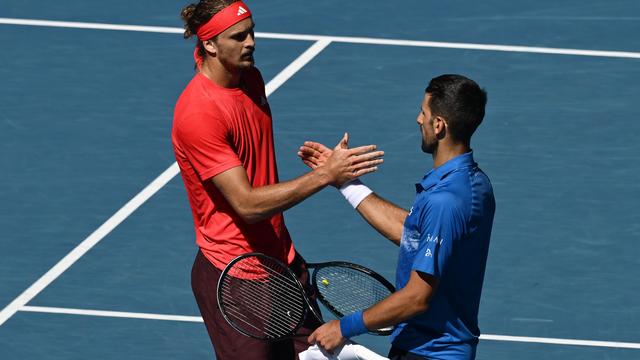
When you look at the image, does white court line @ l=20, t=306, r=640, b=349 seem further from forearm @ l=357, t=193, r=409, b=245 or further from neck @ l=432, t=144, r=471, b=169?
neck @ l=432, t=144, r=471, b=169

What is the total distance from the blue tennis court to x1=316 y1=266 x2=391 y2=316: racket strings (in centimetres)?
212

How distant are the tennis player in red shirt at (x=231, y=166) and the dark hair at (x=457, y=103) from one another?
61 cm

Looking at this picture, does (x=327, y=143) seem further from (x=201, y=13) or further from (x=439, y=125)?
(x=439, y=125)

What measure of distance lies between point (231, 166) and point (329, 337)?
1015 millimetres

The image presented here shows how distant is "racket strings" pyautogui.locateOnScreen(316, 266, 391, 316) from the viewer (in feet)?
27.4

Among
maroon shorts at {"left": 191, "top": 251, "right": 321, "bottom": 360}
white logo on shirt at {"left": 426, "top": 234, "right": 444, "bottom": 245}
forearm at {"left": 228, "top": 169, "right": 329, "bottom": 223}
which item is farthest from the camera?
maroon shorts at {"left": 191, "top": 251, "right": 321, "bottom": 360}

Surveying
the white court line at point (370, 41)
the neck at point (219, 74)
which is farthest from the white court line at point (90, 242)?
the neck at point (219, 74)

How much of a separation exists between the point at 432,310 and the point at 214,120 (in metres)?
1.48

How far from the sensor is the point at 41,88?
48.7 ft

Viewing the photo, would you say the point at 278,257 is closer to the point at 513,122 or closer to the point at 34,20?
the point at 513,122

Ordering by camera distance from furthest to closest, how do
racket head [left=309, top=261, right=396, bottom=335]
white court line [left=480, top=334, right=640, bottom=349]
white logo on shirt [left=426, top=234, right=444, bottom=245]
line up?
white court line [left=480, top=334, right=640, bottom=349] → racket head [left=309, top=261, right=396, bottom=335] → white logo on shirt [left=426, top=234, right=444, bottom=245]

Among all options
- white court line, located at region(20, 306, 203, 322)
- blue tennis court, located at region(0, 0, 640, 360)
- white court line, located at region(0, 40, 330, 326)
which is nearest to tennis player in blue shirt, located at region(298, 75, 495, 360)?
blue tennis court, located at region(0, 0, 640, 360)

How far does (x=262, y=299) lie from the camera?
8.05m

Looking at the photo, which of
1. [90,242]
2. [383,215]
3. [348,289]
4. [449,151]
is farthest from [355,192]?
[90,242]
